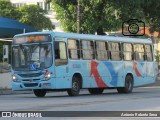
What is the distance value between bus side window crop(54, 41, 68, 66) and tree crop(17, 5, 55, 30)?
180 feet

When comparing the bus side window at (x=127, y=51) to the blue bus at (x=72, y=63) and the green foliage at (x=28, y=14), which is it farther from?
the green foliage at (x=28, y=14)

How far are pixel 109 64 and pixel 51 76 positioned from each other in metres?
5.04

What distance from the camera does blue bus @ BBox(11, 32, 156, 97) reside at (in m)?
26.5

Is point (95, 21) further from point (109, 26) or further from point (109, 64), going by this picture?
point (109, 64)

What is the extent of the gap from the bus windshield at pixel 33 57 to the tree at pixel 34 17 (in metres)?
54.4

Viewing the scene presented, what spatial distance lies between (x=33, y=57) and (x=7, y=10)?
57.4 meters

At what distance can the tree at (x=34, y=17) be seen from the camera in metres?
82.1

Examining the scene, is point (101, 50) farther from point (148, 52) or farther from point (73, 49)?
point (148, 52)

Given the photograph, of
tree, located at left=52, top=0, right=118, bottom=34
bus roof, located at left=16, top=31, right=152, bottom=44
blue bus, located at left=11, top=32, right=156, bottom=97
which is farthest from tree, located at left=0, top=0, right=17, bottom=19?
blue bus, located at left=11, top=32, right=156, bottom=97

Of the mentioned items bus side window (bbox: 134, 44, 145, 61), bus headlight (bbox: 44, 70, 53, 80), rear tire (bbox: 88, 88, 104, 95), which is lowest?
rear tire (bbox: 88, 88, 104, 95)

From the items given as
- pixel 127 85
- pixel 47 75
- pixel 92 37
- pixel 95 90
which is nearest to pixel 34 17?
Answer: pixel 95 90

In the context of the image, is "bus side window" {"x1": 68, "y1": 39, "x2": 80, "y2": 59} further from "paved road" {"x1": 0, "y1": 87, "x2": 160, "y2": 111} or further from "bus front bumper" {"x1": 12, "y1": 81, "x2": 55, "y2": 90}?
"paved road" {"x1": 0, "y1": 87, "x2": 160, "y2": 111}

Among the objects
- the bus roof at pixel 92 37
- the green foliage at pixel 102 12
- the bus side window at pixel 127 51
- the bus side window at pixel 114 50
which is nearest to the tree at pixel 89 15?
the green foliage at pixel 102 12

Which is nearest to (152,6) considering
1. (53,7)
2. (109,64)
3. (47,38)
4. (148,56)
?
(53,7)
